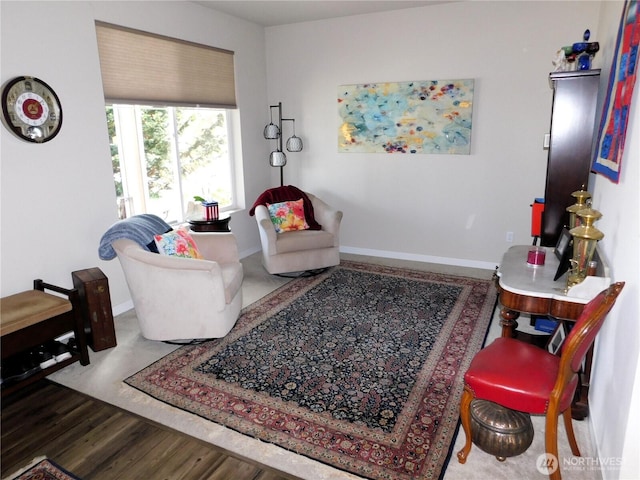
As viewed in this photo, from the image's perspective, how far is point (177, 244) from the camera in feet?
10.9

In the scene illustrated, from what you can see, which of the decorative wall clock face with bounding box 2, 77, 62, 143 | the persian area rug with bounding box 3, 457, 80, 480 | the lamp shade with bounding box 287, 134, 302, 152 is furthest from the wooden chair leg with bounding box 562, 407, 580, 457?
the lamp shade with bounding box 287, 134, 302, 152

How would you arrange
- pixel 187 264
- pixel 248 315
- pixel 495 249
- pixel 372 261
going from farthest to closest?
1. pixel 372 261
2. pixel 495 249
3. pixel 248 315
4. pixel 187 264

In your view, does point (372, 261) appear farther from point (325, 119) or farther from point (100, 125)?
point (100, 125)

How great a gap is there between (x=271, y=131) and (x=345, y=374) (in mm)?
3505

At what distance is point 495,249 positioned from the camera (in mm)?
4750

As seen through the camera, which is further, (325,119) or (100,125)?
(325,119)

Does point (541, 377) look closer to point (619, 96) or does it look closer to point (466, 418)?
point (466, 418)

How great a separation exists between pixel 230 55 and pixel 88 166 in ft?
7.52

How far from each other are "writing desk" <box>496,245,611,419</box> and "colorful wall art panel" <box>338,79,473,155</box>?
247cm

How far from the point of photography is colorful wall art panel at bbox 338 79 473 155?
4586 millimetres

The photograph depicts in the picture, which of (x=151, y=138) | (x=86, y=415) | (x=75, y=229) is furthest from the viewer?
(x=151, y=138)

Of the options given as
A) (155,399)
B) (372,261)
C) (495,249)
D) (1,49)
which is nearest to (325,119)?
(372,261)

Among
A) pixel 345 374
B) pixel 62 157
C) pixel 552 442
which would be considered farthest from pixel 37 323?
pixel 552 442

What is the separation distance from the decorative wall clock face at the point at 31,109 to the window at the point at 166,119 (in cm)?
53
